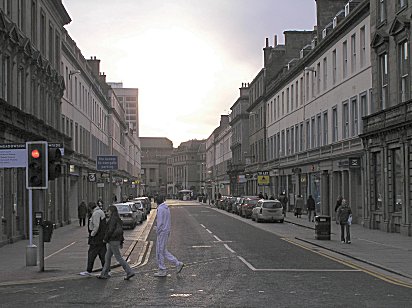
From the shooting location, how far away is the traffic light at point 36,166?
1720 cm

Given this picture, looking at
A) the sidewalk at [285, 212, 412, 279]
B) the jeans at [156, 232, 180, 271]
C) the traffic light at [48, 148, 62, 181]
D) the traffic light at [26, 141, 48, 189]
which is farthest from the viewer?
the sidewalk at [285, 212, 412, 279]

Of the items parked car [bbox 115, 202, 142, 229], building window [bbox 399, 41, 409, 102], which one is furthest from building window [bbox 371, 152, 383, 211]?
parked car [bbox 115, 202, 142, 229]

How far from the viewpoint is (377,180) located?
3384cm

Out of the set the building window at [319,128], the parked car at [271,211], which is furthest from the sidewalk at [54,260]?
the building window at [319,128]

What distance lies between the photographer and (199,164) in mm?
187000

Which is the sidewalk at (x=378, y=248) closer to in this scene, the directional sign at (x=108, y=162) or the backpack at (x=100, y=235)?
the backpack at (x=100, y=235)

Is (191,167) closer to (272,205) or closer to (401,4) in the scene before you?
(272,205)

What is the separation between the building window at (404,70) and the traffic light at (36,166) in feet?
59.0

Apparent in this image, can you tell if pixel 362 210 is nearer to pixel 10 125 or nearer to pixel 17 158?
pixel 10 125

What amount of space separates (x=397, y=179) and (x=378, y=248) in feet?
25.4

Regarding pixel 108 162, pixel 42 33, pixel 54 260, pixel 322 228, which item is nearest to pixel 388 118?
pixel 322 228

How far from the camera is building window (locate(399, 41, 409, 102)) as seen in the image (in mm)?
29453

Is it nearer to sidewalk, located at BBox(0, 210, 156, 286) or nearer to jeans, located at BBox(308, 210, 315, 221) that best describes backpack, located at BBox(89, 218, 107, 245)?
sidewalk, located at BBox(0, 210, 156, 286)

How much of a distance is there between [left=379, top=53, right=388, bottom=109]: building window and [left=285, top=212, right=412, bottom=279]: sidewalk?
6.41 m
